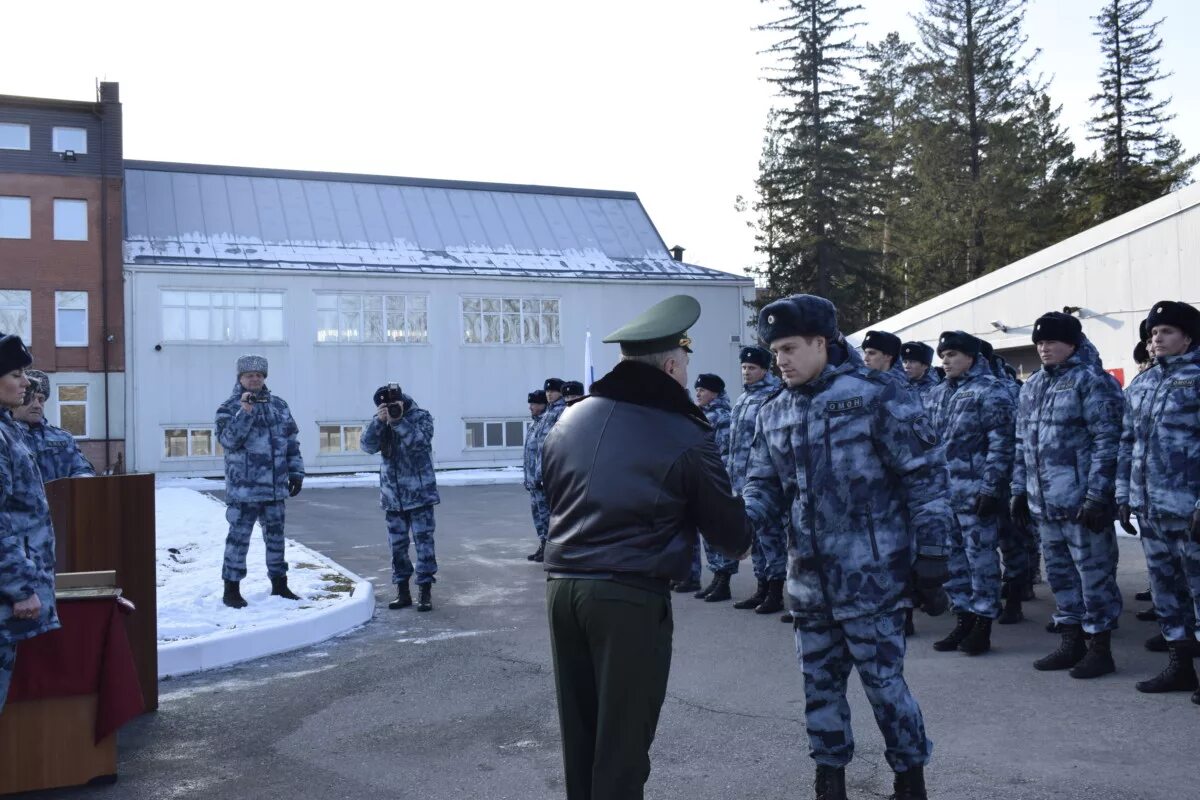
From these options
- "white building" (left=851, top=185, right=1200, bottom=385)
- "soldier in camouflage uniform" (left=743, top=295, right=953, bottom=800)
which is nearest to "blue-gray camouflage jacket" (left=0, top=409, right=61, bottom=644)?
"soldier in camouflage uniform" (left=743, top=295, right=953, bottom=800)

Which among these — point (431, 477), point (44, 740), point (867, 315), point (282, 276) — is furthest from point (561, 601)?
point (867, 315)

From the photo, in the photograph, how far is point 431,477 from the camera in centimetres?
1002

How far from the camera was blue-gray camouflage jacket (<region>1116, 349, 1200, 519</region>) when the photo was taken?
6.19m

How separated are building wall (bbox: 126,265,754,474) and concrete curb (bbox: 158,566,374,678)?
928 inches

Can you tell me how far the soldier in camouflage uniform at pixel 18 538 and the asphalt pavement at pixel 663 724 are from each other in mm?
956

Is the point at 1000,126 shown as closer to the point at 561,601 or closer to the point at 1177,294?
the point at 1177,294

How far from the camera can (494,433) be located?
34.5m

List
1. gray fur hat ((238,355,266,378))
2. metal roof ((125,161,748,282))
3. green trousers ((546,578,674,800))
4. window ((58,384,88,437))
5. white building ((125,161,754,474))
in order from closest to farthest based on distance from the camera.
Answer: green trousers ((546,578,674,800)) < gray fur hat ((238,355,266,378)) < window ((58,384,88,437)) < white building ((125,161,754,474)) < metal roof ((125,161,748,282))

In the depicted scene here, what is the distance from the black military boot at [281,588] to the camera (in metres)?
9.61

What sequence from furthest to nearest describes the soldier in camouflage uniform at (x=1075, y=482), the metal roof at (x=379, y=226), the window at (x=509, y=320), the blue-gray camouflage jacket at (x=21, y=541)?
1. the window at (x=509, y=320)
2. the metal roof at (x=379, y=226)
3. the soldier in camouflage uniform at (x=1075, y=482)
4. the blue-gray camouflage jacket at (x=21, y=541)

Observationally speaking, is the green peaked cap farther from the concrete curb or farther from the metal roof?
the metal roof

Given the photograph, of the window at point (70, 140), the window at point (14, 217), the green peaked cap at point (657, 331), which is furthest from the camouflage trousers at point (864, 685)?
the window at point (70, 140)

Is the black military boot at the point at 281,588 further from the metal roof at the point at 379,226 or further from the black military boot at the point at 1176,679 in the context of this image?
the metal roof at the point at 379,226

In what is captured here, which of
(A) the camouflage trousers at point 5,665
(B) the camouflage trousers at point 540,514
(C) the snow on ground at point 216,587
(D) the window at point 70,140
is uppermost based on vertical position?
(D) the window at point 70,140
